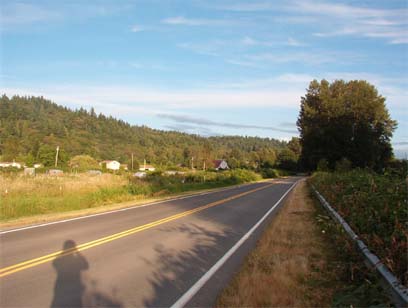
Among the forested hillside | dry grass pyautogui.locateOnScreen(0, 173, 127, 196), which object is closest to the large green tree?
dry grass pyautogui.locateOnScreen(0, 173, 127, 196)

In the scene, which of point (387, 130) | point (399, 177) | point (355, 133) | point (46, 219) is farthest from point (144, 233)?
point (387, 130)

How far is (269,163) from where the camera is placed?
13475 cm

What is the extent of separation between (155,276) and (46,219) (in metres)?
8.48

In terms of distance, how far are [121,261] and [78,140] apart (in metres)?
134

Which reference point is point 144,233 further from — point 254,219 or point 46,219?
point 254,219

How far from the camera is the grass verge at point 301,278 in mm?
5863

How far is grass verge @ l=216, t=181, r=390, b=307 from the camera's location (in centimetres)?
586

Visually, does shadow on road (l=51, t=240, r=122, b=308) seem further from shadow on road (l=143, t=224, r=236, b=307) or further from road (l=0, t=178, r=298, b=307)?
shadow on road (l=143, t=224, r=236, b=307)

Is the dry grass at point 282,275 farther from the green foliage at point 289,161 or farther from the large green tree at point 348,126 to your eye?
the green foliage at point 289,161

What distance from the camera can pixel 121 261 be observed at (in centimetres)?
814

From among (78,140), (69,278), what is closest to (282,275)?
(69,278)

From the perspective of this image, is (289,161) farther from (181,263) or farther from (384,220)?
(181,263)

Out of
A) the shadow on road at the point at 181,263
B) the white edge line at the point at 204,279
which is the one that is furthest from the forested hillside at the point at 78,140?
the white edge line at the point at 204,279

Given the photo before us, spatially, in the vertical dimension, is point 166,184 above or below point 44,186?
below
